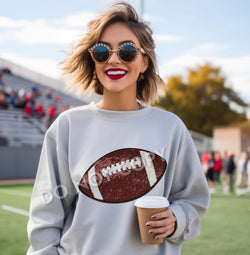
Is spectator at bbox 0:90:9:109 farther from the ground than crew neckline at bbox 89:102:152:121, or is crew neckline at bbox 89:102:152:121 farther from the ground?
crew neckline at bbox 89:102:152:121

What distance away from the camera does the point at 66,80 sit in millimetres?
2094

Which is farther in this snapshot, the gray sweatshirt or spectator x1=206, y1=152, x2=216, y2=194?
spectator x1=206, y1=152, x2=216, y2=194

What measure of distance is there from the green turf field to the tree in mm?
34473

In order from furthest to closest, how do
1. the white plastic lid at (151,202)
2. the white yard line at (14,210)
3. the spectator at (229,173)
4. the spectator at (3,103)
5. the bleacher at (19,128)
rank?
the spectator at (3,103)
the bleacher at (19,128)
the spectator at (229,173)
the white yard line at (14,210)
the white plastic lid at (151,202)

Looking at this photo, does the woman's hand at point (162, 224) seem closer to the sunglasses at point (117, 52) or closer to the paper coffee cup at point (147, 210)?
the paper coffee cup at point (147, 210)

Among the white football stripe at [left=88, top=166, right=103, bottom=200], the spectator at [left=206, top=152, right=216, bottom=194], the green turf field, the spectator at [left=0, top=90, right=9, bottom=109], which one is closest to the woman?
the white football stripe at [left=88, top=166, right=103, bottom=200]

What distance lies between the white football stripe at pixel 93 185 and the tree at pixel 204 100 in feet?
136

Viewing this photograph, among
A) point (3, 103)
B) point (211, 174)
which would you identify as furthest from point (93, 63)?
point (3, 103)

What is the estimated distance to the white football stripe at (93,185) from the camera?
5.38 ft

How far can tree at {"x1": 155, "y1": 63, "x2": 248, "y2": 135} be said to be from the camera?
43.5 m

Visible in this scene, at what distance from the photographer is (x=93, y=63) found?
6.48 feet

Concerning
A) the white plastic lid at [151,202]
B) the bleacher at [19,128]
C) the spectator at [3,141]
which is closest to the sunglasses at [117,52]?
the white plastic lid at [151,202]

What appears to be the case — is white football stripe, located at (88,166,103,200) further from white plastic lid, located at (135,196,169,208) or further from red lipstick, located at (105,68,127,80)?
red lipstick, located at (105,68,127,80)

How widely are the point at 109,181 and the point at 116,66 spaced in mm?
550
